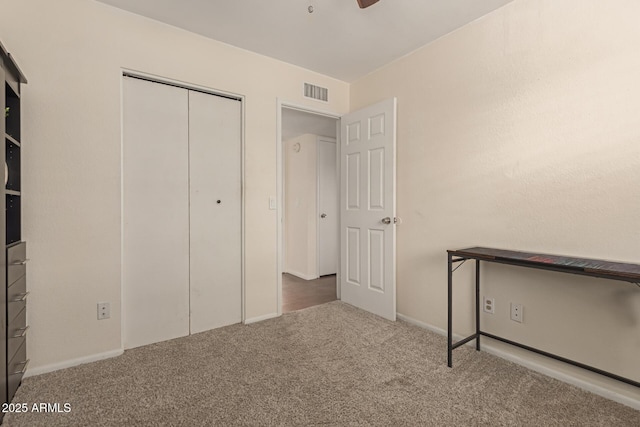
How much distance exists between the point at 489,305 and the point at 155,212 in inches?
102

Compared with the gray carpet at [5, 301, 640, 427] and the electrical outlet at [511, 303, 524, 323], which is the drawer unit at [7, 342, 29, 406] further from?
the electrical outlet at [511, 303, 524, 323]

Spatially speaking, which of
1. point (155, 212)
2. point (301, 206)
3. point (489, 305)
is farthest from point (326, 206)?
point (489, 305)

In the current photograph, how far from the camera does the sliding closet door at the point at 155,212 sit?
2277 millimetres

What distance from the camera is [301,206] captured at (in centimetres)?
503

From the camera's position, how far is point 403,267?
286 centimetres

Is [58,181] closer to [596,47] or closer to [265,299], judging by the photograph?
[265,299]

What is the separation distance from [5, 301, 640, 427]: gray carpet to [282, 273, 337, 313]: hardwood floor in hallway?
0.98 metres

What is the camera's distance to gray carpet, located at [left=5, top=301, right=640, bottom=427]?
1.54 m

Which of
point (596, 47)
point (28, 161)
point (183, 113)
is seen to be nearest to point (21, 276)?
point (28, 161)

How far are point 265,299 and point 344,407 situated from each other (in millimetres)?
1457

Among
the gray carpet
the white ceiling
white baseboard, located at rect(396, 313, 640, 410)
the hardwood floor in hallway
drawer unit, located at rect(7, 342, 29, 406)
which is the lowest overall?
the hardwood floor in hallway

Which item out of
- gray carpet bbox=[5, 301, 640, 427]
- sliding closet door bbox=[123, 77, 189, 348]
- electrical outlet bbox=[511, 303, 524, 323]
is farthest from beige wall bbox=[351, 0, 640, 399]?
sliding closet door bbox=[123, 77, 189, 348]

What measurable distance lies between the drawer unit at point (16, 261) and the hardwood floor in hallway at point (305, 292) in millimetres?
2036

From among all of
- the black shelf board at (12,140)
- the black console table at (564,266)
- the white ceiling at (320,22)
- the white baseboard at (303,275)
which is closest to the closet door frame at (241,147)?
the white ceiling at (320,22)
